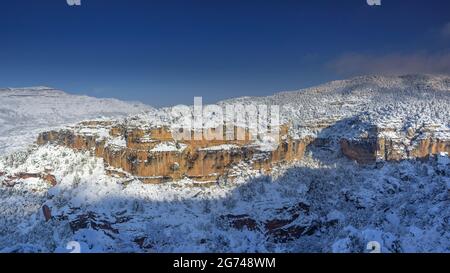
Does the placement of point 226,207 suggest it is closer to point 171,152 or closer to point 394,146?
point 171,152

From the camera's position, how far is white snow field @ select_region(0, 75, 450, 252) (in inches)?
2638

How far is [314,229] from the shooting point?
268 ft

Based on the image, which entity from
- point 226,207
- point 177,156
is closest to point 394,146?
point 226,207

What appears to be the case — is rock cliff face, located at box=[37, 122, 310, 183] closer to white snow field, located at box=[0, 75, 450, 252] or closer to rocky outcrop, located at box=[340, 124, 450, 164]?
white snow field, located at box=[0, 75, 450, 252]

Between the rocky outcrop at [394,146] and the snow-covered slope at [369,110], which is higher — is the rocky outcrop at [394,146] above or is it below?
below

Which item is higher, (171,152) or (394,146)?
(171,152)

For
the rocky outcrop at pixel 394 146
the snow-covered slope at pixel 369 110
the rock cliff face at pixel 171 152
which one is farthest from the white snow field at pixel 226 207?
the snow-covered slope at pixel 369 110

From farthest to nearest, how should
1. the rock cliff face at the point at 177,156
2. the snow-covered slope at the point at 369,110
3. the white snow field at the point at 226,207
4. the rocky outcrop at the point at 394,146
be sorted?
the snow-covered slope at the point at 369,110, the rocky outcrop at the point at 394,146, the rock cliff face at the point at 177,156, the white snow field at the point at 226,207

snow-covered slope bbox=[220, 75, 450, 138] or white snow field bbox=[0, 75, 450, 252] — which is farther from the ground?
snow-covered slope bbox=[220, 75, 450, 138]

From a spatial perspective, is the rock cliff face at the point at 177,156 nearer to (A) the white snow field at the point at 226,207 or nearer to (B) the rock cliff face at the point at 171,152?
(B) the rock cliff face at the point at 171,152

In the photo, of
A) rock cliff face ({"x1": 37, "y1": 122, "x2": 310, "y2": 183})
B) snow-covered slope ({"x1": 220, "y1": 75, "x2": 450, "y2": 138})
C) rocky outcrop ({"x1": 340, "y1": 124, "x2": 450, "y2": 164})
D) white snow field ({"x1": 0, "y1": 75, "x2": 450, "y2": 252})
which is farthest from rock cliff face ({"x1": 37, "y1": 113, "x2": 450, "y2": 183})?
snow-covered slope ({"x1": 220, "y1": 75, "x2": 450, "y2": 138})

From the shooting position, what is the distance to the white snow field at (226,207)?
220ft

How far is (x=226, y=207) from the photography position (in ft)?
285
